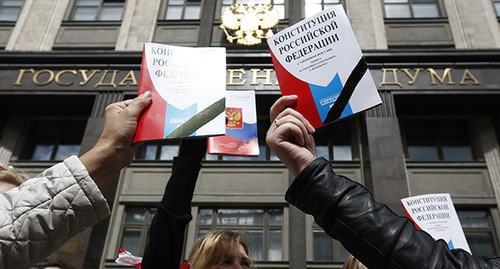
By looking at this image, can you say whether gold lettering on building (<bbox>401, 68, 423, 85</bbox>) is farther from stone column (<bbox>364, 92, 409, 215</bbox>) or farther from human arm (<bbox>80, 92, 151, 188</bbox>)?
human arm (<bbox>80, 92, 151, 188</bbox>)

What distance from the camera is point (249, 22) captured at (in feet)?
49.1

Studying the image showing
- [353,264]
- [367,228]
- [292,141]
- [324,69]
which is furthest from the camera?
[353,264]

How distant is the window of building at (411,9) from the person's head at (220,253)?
14137 millimetres

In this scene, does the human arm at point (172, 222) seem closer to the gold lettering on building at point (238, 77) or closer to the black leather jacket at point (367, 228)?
the black leather jacket at point (367, 228)

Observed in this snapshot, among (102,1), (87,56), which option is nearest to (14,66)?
(87,56)

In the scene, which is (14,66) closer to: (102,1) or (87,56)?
(87,56)

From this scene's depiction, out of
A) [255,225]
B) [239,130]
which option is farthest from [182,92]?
[255,225]

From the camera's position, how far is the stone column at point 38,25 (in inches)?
583

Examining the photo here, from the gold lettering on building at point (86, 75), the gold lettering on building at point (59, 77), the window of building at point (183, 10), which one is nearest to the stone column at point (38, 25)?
the gold lettering on building at point (59, 77)

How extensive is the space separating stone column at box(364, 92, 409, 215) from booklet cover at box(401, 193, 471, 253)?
5229 millimetres

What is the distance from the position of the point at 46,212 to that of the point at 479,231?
12928mm

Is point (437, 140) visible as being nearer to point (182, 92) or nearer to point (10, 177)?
point (182, 92)

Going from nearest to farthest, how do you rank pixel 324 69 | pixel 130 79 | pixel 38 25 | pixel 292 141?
pixel 292 141 → pixel 324 69 → pixel 130 79 → pixel 38 25

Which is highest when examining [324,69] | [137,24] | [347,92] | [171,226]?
[137,24]
